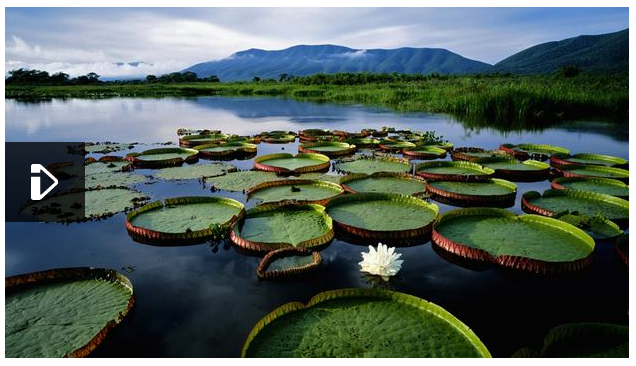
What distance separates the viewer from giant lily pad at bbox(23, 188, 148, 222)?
4.46 meters

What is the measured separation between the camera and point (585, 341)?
2.25 m

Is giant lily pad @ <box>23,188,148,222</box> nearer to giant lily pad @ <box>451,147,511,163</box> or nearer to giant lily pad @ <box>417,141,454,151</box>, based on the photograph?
giant lily pad @ <box>451,147,511,163</box>

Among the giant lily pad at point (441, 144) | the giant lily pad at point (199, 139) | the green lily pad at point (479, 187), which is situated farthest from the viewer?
the giant lily pad at point (199, 139)

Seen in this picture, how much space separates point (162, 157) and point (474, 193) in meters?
5.66

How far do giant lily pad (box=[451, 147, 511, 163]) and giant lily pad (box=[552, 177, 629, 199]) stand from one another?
59.4 inches

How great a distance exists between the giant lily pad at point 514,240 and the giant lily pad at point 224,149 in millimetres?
5197

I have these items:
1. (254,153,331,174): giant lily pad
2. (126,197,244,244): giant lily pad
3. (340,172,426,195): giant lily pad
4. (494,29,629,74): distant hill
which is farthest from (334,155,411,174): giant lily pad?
(494,29,629,74): distant hill

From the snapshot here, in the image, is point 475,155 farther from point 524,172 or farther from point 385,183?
point 385,183

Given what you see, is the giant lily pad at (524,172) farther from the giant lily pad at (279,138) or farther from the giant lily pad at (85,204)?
the giant lily pad at (85,204)

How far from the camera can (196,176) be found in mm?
6184

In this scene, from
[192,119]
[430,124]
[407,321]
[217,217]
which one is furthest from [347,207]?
[192,119]

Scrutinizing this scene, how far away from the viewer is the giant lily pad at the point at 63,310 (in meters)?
2.24

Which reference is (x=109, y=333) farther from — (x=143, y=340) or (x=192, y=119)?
(x=192, y=119)

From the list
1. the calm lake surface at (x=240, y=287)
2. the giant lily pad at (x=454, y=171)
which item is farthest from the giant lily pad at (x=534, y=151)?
the calm lake surface at (x=240, y=287)
